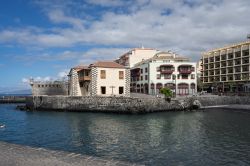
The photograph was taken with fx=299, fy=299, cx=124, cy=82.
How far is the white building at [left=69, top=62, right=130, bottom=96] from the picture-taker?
81.2 meters

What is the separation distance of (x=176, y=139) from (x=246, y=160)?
10740mm

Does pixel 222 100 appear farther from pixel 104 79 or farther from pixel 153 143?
pixel 153 143

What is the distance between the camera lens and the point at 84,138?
3578cm

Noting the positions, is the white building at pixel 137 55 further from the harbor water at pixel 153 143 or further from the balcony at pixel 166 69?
the harbor water at pixel 153 143

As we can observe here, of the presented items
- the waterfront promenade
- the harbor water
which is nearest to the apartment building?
the harbor water

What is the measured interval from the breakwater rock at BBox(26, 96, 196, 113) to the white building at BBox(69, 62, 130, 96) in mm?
7027

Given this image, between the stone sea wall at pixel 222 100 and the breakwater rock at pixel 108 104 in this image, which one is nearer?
the breakwater rock at pixel 108 104

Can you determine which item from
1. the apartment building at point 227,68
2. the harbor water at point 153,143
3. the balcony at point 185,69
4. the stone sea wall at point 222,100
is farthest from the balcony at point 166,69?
the harbor water at point 153,143

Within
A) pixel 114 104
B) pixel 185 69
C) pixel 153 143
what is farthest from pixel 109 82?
pixel 153 143

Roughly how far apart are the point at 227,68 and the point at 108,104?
6634cm

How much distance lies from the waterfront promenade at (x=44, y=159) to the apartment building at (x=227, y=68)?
10219 centimetres

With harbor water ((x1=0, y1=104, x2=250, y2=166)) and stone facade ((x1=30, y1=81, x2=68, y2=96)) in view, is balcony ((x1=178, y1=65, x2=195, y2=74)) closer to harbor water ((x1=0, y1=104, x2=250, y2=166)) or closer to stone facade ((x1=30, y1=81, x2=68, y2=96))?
stone facade ((x1=30, y1=81, x2=68, y2=96))

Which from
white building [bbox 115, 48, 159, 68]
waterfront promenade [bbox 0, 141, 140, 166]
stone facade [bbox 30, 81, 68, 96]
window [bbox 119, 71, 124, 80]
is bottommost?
waterfront promenade [bbox 0, 141, 140, 166]

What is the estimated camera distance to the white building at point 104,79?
81188 millimetres
